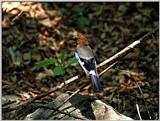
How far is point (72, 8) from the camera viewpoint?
7.98 metres

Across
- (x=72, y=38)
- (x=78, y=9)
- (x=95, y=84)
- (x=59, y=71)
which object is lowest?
(x=95, y=84)

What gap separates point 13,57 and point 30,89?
551 millimetres

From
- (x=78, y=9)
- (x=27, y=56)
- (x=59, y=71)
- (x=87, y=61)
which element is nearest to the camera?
(x=59, y=71)

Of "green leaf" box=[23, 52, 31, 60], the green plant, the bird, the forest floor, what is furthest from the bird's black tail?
"green leaf" box=[23, 52, 31, 60]

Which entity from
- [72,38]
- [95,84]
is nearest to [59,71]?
[95,84]

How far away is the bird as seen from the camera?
15.3 feet

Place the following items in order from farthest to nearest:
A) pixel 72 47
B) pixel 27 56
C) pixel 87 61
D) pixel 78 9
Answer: pixel 78 9
pixel 72 47
pixel 27 56
pixel 87 61

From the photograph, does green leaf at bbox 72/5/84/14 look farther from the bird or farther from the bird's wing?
the bird's wing

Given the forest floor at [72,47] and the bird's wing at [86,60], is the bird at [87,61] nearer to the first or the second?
the bird's wing at [86,60]

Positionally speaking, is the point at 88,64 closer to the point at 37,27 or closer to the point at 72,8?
the point at 37,27

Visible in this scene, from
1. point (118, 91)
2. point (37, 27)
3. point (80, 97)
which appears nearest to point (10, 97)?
point (80, 97)

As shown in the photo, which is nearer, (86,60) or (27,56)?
(86,60)

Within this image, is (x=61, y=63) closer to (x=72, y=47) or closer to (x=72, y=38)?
(x=72, y=38)

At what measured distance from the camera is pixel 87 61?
4.89 m
